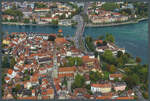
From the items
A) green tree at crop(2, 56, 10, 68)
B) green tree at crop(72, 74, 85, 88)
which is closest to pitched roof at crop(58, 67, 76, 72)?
green tree at crop(72, 74, 85, 88)

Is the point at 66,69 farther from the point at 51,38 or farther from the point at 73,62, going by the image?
the point at 51,38

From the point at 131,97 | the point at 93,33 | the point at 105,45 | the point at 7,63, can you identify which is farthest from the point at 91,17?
the point at 131,97

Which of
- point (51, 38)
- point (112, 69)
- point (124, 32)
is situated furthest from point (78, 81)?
point (124, 32)

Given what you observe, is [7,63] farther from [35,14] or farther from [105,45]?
[35,14]

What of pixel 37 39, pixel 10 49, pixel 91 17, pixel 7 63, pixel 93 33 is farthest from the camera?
pixel 91 17

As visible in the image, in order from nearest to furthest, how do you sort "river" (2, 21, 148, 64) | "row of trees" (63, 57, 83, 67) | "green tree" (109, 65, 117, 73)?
1. "green tree" (109, 65, 117, 73)
2. "row of trees" (63, 57, 83, 67)
3. "river" (2, 21, 148, 64)

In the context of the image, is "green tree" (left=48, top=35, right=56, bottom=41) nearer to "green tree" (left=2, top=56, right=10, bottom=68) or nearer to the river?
the river

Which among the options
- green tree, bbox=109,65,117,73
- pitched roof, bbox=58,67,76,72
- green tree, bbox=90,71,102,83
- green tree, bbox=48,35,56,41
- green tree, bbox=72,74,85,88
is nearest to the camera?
green tree, bbox=72,74,85,88

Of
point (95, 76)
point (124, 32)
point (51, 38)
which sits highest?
point (51, 38)
